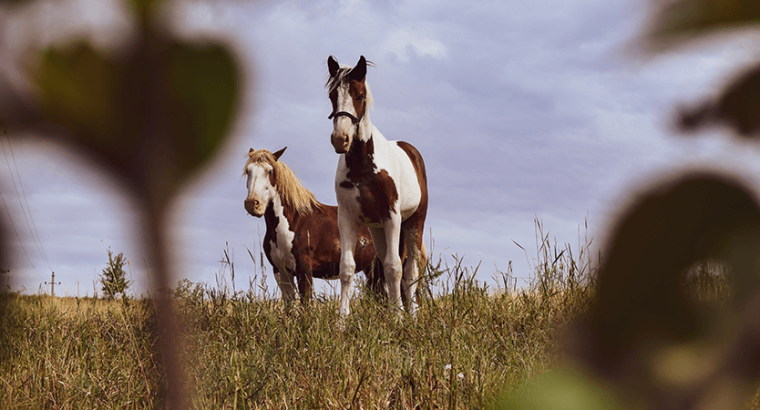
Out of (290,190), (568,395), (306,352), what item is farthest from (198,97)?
(290,190)

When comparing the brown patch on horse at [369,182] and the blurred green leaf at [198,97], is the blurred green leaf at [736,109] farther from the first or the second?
the brown patch on horse at [369,182]

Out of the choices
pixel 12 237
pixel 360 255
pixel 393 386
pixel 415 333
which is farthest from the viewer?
pixel 360 255

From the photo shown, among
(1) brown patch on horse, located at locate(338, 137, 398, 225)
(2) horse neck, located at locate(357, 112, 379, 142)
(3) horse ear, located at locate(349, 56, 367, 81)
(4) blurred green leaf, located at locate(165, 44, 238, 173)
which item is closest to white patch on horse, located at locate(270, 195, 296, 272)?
(1) brown patch on horse, located at locate(338, 137, 398, 225)

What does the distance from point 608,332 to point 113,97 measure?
0.95 ft

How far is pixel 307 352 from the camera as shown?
287 centimetres

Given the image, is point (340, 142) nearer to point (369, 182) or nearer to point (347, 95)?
point (347, 95)

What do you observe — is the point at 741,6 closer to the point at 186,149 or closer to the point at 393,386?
the point at 186,149

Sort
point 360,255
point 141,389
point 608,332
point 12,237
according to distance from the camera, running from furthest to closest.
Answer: point 360,255 < point 141,389 < point 12,237 < point 608,332

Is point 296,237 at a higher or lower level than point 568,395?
higher

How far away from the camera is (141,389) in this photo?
2.39 metres

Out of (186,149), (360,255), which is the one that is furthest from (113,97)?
(360,255)

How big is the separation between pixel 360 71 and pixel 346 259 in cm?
161

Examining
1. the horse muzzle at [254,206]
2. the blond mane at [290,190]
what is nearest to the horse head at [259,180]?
the horse muzzle at [254,206]

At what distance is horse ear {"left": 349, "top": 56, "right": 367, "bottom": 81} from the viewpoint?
425 centimetres
